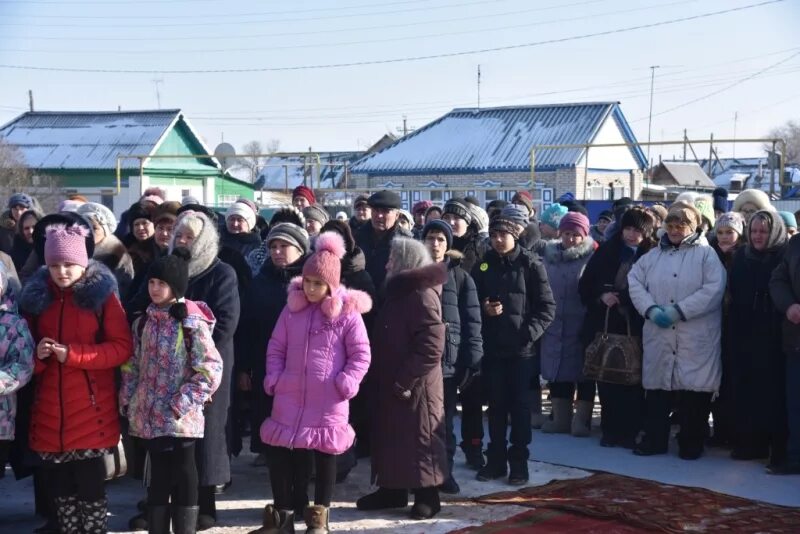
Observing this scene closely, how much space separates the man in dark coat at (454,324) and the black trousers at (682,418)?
1781mm

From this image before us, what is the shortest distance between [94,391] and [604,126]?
105ft

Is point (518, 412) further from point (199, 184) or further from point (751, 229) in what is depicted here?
point (199, 184)

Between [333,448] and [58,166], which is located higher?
[58,166]

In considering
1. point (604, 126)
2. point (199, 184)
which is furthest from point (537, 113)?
point (199, 184)

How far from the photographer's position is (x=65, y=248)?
5297 mm

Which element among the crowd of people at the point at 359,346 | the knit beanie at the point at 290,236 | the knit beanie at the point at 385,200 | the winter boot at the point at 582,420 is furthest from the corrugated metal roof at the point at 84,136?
the knit beanie at the point at 290,236

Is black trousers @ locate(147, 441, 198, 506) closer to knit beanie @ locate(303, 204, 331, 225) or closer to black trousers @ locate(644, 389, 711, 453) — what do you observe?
knit beanie @ locate(303, 204, 331, 225)

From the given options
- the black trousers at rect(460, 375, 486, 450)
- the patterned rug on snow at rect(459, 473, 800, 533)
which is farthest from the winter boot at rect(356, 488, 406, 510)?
the black trousers at rect(460, 375, 486, 450)

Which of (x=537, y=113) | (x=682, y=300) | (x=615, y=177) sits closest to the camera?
(x=682, y=300)

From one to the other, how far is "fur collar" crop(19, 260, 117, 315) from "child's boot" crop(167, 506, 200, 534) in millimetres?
1174

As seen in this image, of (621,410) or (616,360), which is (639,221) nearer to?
(616,360)

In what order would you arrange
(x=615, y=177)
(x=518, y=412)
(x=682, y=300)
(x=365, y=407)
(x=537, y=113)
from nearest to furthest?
(x=365, y=407)
(x=518, y=412)
(x=682, y=300)
(x=615, y=177)
(x=537, y=113)

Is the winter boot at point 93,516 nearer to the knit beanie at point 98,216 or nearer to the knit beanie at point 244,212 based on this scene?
the knit beanie at point 98,216

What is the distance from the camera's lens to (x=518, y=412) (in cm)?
683
